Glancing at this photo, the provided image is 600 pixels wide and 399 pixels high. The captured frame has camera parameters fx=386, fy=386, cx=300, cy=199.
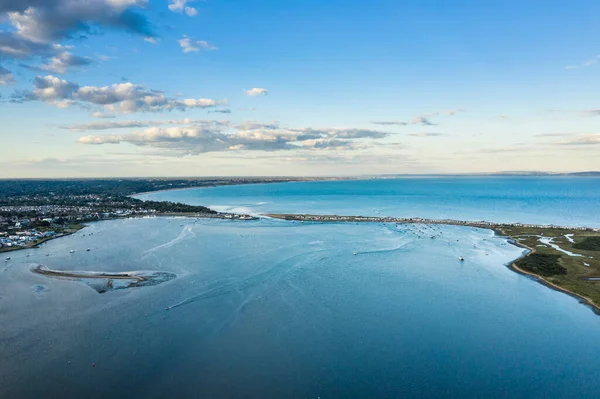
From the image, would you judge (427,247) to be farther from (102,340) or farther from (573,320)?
(102,340)

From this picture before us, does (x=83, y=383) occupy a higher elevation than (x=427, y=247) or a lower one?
lower

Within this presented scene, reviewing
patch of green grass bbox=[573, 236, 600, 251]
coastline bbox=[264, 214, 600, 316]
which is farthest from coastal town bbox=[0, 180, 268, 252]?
patch of green grass bbox=[573, 236, 600, 251]

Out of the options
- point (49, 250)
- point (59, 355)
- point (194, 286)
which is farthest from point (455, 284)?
point (49, 250)

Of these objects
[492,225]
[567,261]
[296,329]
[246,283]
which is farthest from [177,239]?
[492,225]

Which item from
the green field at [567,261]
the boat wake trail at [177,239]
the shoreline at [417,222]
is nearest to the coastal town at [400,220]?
the shoreline at [417,222]

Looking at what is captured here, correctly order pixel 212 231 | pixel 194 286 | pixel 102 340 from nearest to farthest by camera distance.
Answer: pixel 102 340 < pixel 194 286 < pixel 212 231

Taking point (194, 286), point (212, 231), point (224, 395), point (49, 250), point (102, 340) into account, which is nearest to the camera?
point (224, 395)
